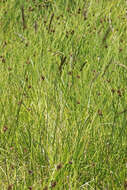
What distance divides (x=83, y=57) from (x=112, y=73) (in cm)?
57

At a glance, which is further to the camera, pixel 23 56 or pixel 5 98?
pixel 23 56

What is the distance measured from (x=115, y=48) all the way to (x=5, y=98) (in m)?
0.97

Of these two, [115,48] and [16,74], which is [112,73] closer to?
[115,48]

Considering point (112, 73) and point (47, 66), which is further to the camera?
point (47, 66)

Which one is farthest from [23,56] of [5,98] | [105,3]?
[105,3]

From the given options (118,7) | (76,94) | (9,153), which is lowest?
(9,153)

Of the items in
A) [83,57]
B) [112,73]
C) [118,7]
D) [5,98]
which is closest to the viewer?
[5,98]

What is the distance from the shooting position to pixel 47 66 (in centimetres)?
305

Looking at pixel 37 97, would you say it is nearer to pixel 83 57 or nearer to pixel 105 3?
pixel 83 57

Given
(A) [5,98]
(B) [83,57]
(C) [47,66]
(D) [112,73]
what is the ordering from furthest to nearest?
(B) [83,57] < (C) [47,66] < (D) [112,73] < (A) [5,98]

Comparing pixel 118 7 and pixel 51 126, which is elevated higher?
pixel 118 7

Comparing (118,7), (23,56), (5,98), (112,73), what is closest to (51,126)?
(5,98)

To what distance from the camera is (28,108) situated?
8.04 feet

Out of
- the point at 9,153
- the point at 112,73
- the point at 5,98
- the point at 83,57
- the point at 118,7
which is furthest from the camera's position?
the point at 118,7
